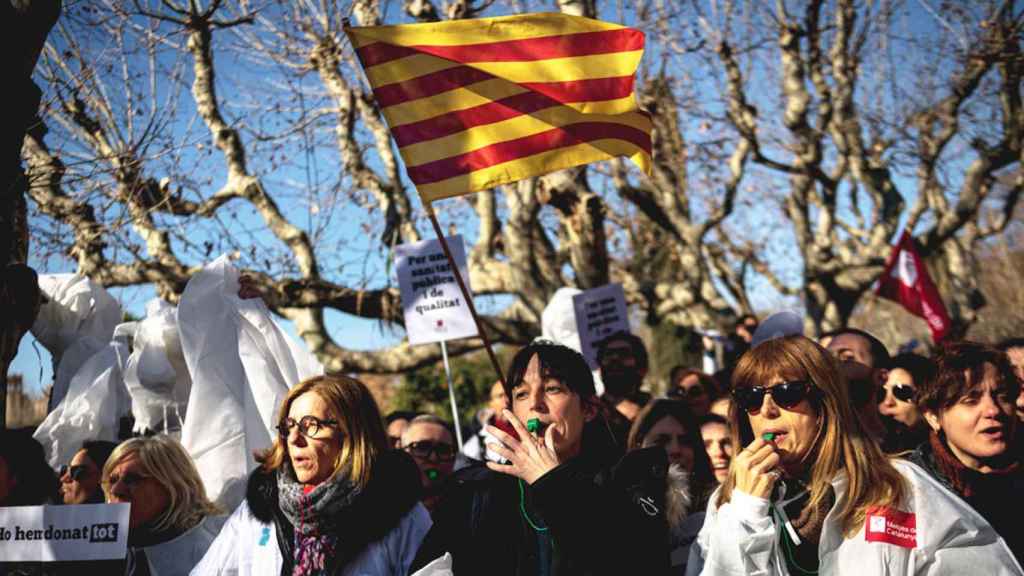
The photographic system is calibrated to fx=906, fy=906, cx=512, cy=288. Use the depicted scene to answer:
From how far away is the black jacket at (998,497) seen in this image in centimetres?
279

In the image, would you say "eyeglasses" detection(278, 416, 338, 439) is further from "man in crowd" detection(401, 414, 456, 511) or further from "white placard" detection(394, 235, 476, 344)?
"white placard" detection(394, 235, 476, 344)

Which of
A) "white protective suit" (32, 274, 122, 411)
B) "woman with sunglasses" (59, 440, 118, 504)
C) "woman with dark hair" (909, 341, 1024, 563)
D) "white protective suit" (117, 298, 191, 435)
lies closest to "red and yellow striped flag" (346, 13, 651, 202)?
"woman with dark hair" (909, 341, 1024, 563)

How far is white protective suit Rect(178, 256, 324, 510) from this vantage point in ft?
15.1

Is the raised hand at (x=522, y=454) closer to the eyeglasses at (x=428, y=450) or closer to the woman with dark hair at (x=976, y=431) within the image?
the woman with dark hair at (x=976, y=431)

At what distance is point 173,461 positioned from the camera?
3.87m

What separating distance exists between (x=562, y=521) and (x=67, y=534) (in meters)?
1.78

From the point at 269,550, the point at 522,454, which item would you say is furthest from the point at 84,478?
the point at 522,454

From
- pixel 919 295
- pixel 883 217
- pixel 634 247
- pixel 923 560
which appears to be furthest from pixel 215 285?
pixel 634 247

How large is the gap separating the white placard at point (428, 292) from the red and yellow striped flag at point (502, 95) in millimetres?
2927

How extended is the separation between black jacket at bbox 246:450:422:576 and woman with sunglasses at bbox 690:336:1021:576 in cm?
105

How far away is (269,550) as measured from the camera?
3.23m

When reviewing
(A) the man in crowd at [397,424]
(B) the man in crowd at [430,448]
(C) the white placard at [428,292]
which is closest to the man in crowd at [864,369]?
(B) the man in crowd at [430,448]

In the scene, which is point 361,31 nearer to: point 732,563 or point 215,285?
point 215,285

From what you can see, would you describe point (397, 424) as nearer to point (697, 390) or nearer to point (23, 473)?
point (697, 390)
